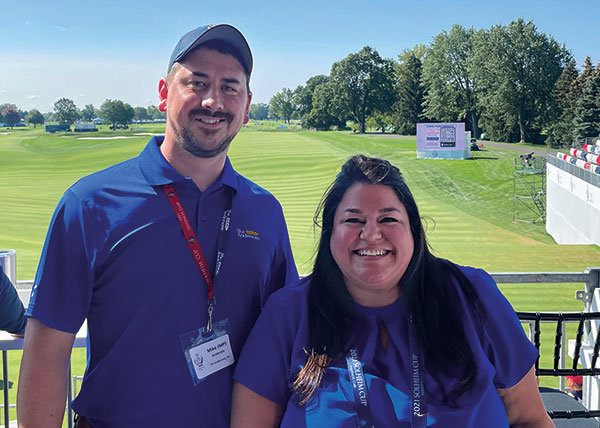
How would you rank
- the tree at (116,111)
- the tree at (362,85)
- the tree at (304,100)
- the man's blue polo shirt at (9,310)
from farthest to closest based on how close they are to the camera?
the tree at (304,100) → the tree at (362,85) → the tree at (116,111) → the man's blue polo shirt at (9,310)

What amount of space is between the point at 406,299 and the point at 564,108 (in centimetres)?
4165

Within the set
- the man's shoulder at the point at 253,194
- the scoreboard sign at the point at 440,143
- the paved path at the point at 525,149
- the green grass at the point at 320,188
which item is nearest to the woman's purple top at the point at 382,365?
the man's shoulder at the point at 253,194

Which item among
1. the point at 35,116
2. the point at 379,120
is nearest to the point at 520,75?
the point at 379,120

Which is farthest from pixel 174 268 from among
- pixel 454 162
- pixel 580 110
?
pixel 580 110

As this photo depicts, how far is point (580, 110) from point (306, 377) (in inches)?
1480

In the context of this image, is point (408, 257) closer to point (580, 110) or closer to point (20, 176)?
point (580, 110)

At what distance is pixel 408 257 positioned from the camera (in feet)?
4.09

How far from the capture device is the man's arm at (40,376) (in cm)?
123

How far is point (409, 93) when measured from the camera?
48750 mm

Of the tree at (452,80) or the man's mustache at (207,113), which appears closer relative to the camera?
the man's mustache at (207,113)

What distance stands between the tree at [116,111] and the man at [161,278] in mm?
42567

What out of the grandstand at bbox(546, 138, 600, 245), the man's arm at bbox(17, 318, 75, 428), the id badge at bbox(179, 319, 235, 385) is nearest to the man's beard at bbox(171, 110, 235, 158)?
the id badge at bbox(179, 319, 235, 385)

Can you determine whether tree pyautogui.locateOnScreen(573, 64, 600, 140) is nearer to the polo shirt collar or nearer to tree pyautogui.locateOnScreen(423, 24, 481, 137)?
tree pyautogui.locateOnScreen(423, 24, 481, 137)

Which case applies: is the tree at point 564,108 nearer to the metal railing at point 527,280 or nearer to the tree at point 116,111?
the tree at point 116,111
